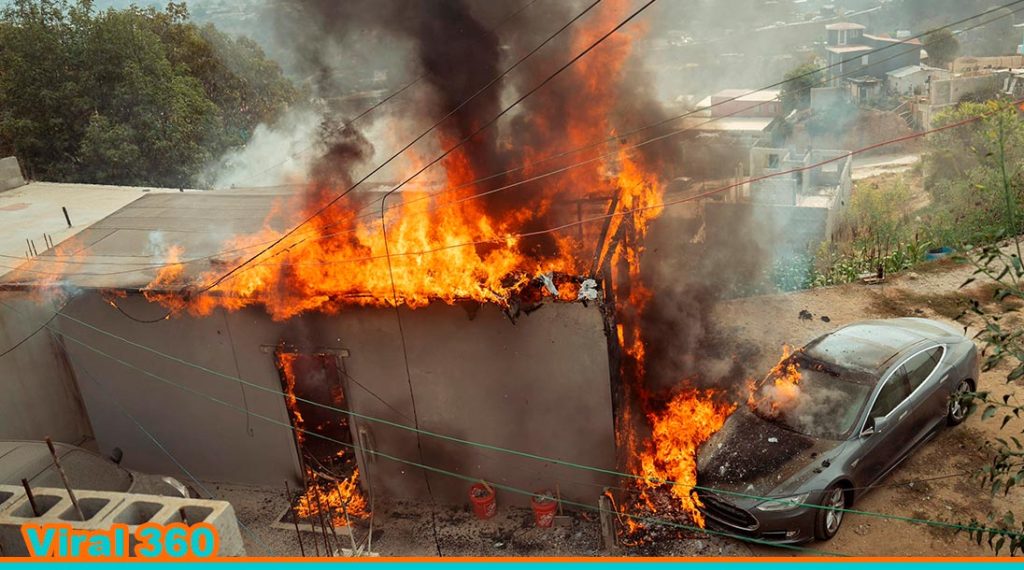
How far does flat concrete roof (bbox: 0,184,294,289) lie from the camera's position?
9.59 metres

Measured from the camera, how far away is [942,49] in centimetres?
5562

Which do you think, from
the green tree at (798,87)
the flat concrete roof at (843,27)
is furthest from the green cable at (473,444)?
the flat concrete roof at (843,27)

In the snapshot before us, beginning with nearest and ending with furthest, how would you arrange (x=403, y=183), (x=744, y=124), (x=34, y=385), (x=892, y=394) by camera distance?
(x=892, y=394), (x=34, y=385), (x=403, y=183), (x=744, y=124)

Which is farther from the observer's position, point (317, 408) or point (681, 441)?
point (317, 408)

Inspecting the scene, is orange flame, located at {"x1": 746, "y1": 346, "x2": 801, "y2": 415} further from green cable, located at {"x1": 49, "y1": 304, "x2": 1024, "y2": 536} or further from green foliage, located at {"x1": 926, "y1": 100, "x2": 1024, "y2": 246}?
green foliage, located at {"x1": 926, "y1": 100, "x2": 1024, "y2": 246}

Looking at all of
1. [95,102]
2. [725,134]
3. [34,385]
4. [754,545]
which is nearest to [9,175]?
[95,102]

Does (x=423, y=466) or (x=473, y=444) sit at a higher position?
(x=473, y=444)

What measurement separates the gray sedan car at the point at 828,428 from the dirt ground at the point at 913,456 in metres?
0.27

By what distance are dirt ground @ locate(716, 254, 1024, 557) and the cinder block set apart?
549cm

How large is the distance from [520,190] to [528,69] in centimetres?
211

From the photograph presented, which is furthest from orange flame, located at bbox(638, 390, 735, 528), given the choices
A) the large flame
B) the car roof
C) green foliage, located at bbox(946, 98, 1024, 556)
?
green foliage, located at bbox(946, 98, 1024, 556)

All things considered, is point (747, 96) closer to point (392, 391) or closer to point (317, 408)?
point (317, 408)

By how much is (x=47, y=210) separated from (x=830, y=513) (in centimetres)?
1455

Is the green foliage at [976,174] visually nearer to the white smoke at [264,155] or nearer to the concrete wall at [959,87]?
the concrete wall at [959,87]
